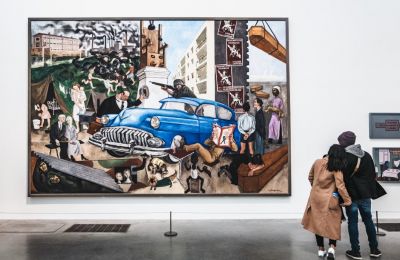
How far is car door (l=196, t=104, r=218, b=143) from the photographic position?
29.3ft

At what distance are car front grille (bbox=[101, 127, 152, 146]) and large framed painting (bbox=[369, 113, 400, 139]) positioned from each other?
497 cm

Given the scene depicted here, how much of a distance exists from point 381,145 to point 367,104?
3.18ft

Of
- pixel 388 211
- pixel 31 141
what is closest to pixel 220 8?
pixel 31 141

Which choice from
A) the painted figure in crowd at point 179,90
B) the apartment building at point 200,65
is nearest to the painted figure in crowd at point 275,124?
the apartment building at point 200,65

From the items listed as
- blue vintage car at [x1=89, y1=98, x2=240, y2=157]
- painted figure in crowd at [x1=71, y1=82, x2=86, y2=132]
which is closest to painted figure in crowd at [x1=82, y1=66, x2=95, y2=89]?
painted figure in crowd at [x1=71, y1=82, x2=86, y2=132]

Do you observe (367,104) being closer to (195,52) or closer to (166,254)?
(195,52)

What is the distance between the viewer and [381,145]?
9.11m

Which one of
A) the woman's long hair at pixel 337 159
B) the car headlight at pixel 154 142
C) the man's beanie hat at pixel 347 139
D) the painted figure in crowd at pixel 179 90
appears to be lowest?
the woman's long hair at pixel 337 159

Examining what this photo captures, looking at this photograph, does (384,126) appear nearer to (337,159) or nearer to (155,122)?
(337,159)

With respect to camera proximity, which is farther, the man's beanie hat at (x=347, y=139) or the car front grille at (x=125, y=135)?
the car front grille at (x=125, y=135)

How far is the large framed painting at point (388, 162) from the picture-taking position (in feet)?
29.8

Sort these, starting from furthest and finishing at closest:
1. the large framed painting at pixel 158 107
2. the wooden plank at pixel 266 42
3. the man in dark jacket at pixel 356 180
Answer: the wooden plank at pixel 266 42 < the large framed painting at pixel 158 107 < the man in dark jacket at pixel 356 180

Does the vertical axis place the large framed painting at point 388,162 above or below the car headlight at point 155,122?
below

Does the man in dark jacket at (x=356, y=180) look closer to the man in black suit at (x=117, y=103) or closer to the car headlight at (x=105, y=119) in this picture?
the man in black suit at (x=117, y=103)
